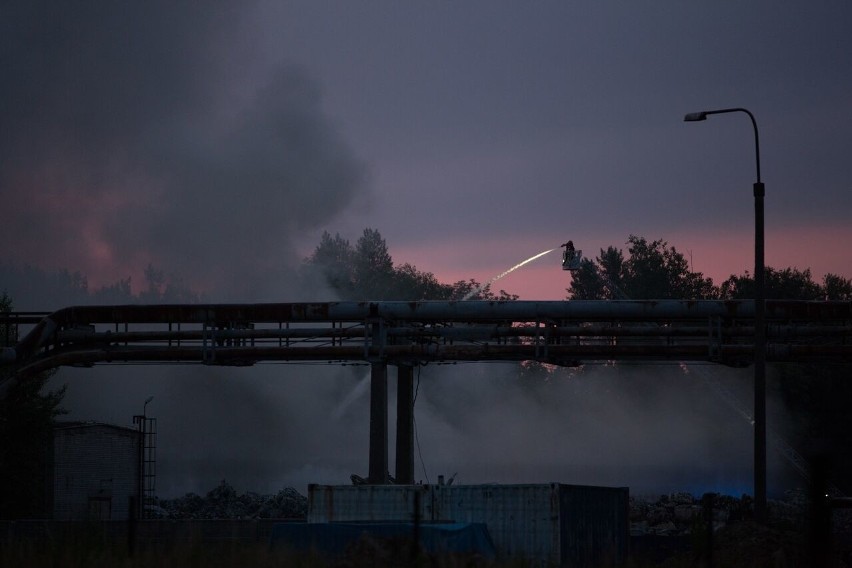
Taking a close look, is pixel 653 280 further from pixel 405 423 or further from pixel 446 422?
pixel 405 423

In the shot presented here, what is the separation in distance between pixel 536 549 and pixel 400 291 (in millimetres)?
120003

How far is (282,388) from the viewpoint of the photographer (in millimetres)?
124062

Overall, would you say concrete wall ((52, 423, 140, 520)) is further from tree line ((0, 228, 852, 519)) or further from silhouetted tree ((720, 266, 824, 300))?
silhouetted tree ((720, 266, 824, 300))

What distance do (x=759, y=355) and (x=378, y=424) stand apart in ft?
49.8

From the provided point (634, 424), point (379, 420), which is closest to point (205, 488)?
point (634, 424)

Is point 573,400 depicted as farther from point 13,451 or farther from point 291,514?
point 13,451

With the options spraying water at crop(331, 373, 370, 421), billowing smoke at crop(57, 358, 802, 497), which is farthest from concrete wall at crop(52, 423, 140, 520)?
spraying water at crop(331, 373, 370, 421)

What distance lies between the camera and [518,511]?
99.3ft

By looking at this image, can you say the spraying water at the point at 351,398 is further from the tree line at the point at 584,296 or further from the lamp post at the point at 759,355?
the lamp post at the point at 759,355

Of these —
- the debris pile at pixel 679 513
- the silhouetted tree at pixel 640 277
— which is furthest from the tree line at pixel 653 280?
the debris pile at pixel 679 513

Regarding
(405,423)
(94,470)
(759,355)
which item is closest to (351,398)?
(94,470)

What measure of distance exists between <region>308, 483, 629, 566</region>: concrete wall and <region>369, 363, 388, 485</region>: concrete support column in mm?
6913

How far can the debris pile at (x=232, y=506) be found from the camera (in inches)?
2309

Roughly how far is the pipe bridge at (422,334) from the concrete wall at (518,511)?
21.9ft
